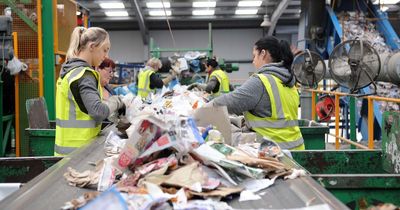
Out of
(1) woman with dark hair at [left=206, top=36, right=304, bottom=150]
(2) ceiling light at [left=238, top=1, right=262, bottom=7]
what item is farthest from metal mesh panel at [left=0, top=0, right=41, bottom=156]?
(2) ceiling light at [left=238, top=1, right=262, bottom=7]

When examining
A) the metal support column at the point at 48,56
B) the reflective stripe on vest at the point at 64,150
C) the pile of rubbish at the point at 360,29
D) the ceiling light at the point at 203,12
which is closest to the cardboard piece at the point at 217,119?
the reflective stripe on vest at the point at 64,150

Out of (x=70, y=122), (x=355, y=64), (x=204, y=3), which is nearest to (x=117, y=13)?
(x=204, y=3)

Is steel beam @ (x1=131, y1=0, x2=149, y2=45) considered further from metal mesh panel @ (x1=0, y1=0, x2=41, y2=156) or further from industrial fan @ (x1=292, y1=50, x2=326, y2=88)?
metal mesh panel @ (x1=0, y1=0, x2=41, y2=156)

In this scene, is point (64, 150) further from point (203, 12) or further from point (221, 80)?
point (203, 12)

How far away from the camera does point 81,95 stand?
2.52 m

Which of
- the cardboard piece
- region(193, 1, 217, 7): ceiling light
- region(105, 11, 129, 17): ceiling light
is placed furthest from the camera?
region(105, 11, 129, 17): ceiling light

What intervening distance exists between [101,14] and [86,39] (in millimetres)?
15377

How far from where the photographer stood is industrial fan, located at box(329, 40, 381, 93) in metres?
4.23

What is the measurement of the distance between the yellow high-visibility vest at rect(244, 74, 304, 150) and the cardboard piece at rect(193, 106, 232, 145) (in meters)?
0.59

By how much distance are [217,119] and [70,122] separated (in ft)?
2.97

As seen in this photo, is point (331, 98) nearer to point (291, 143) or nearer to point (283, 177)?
point (291, 143)

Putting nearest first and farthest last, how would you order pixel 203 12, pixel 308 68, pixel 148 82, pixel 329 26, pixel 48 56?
pixel 48 56 → pixel 308 68 → pixel 148 82 → pixel 329 26 → pixel 203 12

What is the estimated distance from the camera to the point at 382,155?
8.93ft

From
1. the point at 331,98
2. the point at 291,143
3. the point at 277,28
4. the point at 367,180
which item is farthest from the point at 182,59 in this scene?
the point at 277,28
